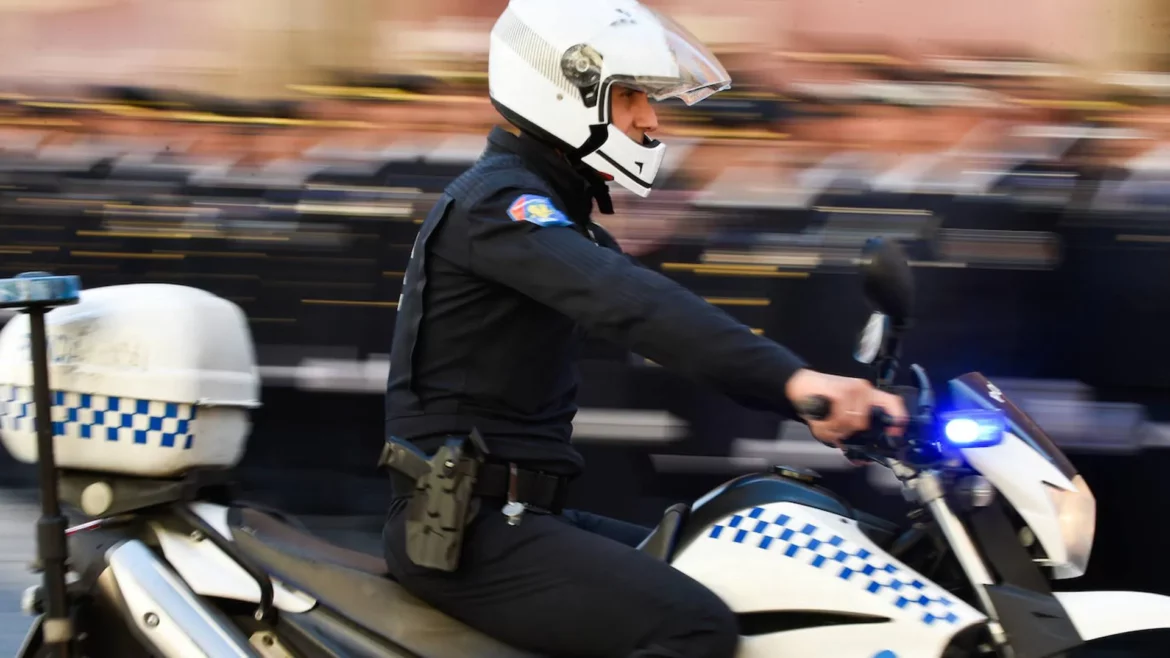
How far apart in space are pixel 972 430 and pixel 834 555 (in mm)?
279

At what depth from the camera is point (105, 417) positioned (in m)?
2.20

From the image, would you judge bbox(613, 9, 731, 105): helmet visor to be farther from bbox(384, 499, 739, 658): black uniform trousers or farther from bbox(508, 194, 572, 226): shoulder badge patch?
bbox(384, 499, 739, 658): black uniform trousers

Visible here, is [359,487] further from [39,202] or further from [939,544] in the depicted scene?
[939,544]

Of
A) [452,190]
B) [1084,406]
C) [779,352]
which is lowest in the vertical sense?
[1084,406]

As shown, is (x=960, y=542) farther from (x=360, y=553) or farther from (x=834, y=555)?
(x=360, y=553)

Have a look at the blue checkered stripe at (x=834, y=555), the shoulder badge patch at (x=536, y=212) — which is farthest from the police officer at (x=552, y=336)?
the blue checkered stripe at (x=834, y=555)

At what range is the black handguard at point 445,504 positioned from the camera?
1.98 metres

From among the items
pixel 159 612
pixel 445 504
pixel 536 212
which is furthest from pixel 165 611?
pixel 536 212

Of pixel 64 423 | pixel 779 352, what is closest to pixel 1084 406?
pixel 779 352

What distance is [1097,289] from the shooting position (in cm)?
382

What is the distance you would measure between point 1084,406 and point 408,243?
7.27ft

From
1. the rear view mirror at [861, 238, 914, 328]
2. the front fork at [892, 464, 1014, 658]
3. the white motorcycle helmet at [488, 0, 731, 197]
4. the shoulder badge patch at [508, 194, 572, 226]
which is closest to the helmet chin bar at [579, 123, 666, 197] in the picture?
the white motorcycle helmet at [488, 0, 731, 197]

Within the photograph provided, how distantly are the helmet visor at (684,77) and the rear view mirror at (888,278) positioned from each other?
0.47 meters

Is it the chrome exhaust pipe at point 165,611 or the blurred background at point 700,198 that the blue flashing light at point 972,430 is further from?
the blurred background at point 700,198
